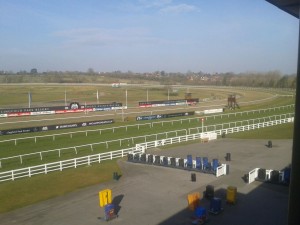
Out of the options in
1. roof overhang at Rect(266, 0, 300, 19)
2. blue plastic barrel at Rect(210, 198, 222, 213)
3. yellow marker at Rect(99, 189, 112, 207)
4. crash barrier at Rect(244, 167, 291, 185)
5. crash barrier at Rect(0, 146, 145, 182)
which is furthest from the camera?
crash barrier at Rect(0, 146, 145, 182)

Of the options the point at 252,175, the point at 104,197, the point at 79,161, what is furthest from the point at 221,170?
the point at 79,161

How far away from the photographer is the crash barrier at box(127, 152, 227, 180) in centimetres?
2394

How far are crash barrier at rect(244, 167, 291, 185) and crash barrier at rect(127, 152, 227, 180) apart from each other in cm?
216

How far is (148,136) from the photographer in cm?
4344

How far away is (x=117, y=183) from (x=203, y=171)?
6.21m

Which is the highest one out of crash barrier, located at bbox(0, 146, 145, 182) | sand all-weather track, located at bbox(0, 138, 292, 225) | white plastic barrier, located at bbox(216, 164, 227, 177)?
white plastic barrier, located at bbox(216, 164, 227, 177)

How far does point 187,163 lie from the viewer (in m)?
25.8

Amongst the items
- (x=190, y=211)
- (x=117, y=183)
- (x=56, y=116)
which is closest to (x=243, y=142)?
(x=117, y=183)

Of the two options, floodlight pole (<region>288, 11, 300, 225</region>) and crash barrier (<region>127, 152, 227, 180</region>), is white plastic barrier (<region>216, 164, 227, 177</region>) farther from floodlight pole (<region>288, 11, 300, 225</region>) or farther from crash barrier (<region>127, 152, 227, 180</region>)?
floodlight pole (<region>288, 11, 300, 225</region>)

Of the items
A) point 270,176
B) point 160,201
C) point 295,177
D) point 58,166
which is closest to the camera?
point 295,177

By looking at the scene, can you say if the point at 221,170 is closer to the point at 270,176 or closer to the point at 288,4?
the point at 270,176

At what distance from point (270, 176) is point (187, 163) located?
635 cm

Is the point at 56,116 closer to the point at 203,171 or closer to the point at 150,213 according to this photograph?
the point at 203,171

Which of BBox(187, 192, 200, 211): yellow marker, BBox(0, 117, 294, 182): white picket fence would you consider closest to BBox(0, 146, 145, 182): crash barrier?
BBox(0, 117, 294, 182): white picket fence
